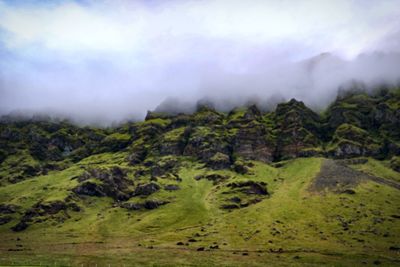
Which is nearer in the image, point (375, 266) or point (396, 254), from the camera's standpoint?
point (375, 266)

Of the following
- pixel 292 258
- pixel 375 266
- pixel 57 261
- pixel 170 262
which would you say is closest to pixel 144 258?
pixel 170 262

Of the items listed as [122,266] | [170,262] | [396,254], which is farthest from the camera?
[396,254]

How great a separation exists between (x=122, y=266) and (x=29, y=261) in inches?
1733

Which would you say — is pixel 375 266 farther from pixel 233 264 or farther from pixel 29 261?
pixel 29 261

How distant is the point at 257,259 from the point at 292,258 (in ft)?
55.2

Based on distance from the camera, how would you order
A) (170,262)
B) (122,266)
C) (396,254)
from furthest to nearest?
(396,254), (170,262), (122,266)

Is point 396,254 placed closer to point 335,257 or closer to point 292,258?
point 335,257

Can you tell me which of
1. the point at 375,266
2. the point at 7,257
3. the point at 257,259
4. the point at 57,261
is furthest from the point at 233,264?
the point at 7,257

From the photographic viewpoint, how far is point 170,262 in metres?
185

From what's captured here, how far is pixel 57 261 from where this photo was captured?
18138 cm

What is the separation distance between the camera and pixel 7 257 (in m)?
196

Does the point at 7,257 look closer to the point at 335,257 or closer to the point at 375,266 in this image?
the point at 335,257

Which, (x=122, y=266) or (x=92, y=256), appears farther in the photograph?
(x=92, y=256)

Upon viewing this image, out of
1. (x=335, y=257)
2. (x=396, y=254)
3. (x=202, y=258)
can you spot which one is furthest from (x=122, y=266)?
(x=396, y=254)
